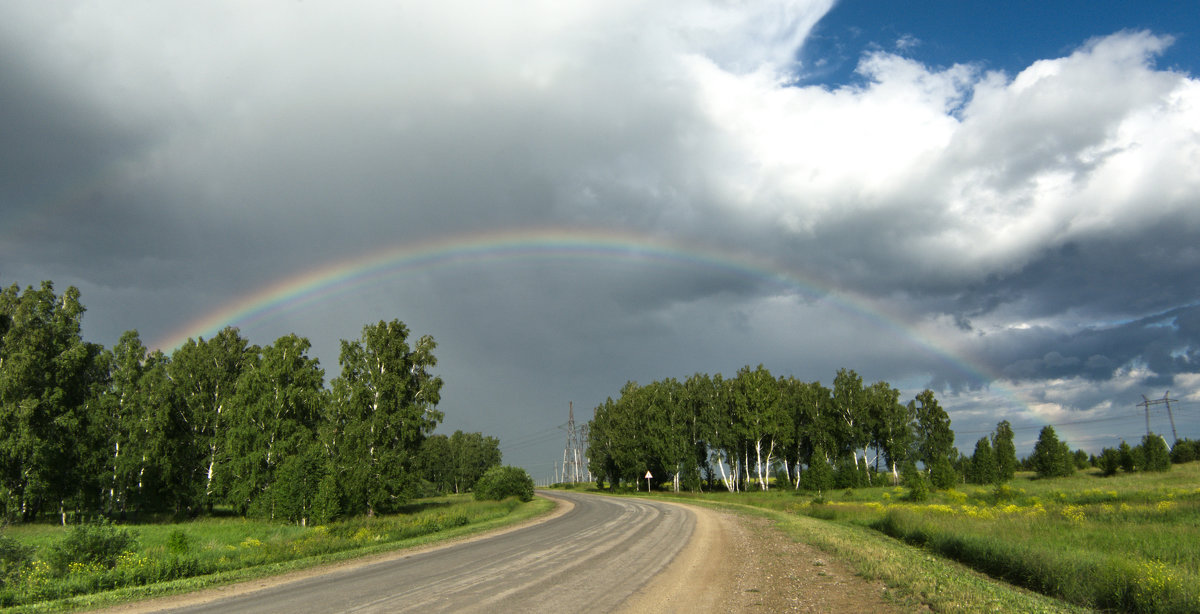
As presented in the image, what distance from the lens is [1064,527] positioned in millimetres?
27438

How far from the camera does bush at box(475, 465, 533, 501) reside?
62.1 metres

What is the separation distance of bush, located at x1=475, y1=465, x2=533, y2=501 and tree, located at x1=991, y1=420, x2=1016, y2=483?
63498mm

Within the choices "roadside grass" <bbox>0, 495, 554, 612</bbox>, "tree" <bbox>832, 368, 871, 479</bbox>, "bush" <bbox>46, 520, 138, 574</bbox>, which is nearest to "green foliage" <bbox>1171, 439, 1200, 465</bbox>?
"tree" <bbox>832, 368, 871, 479</bbox>

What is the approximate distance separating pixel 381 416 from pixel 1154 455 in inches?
3855

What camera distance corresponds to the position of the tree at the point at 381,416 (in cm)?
4859

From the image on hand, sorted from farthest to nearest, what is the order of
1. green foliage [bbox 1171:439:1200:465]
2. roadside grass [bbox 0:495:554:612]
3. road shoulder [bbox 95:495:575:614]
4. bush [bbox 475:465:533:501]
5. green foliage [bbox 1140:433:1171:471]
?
green foliage [bbox 1171:439:1200:465] → green foliage [bbox 1140:433:1171:471] → bush [bbox 475:465:533:501] → roadside grass [bbox 0:495:554:612] → road shoulder [bbox 95:495:575:614]

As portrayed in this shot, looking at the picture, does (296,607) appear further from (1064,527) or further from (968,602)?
(1064,527)

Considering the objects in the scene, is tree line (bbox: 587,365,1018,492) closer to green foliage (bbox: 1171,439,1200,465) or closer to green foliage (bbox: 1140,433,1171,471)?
green foliage (bbox: 1140,433,1171,471)

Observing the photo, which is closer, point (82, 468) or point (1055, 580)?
point (1055, 580)

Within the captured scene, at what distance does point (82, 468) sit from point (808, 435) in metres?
83.2

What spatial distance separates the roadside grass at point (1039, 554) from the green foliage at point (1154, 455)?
52243mm

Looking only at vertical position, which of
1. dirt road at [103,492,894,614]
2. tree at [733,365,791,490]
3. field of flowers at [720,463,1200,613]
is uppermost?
tree at [733,365,791,490]

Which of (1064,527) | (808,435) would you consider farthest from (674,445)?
(1064,527)

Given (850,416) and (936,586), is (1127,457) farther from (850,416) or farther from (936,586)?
(936,586)
